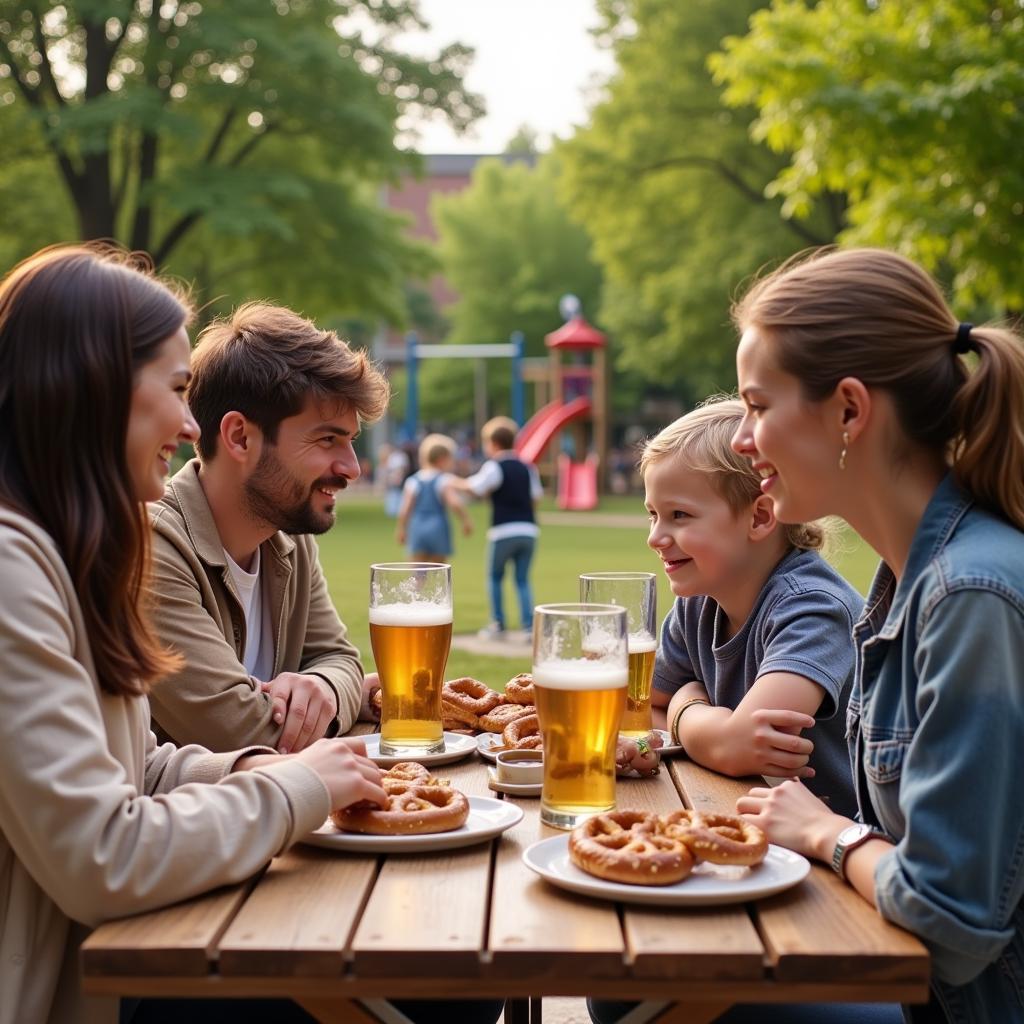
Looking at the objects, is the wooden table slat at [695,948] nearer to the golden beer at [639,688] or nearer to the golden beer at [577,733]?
the golden beer at [577,733]

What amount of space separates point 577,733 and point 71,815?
31.9 inches

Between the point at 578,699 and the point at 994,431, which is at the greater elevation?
the point at 994,431

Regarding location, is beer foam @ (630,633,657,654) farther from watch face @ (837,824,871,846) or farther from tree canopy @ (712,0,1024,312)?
tree canopy @ (712,0,1024,312)

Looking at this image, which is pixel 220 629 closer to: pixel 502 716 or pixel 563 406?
pixel 502 716

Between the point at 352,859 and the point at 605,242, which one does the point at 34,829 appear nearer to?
the point at 352,859

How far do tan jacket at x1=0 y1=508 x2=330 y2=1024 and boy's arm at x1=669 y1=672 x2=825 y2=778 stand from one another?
943 millimetres

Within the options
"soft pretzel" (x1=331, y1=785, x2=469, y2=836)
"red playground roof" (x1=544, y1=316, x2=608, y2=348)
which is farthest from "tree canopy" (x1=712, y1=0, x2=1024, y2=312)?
"red playground roof" (x1=544, y1=316, x2=608, y2=348)

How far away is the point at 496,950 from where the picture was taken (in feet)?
5.62

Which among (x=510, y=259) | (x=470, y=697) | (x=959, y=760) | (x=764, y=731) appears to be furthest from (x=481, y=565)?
(x=510, y=259)

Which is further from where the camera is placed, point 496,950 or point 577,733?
point 577,733

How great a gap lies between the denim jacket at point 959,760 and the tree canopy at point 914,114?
432 inches

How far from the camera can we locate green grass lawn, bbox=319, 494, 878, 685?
10.7 meters

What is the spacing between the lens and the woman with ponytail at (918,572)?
189 centimetres

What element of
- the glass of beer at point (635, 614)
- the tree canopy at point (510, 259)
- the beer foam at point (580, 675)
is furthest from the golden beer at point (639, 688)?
the tree canopy at point (510, 259)
